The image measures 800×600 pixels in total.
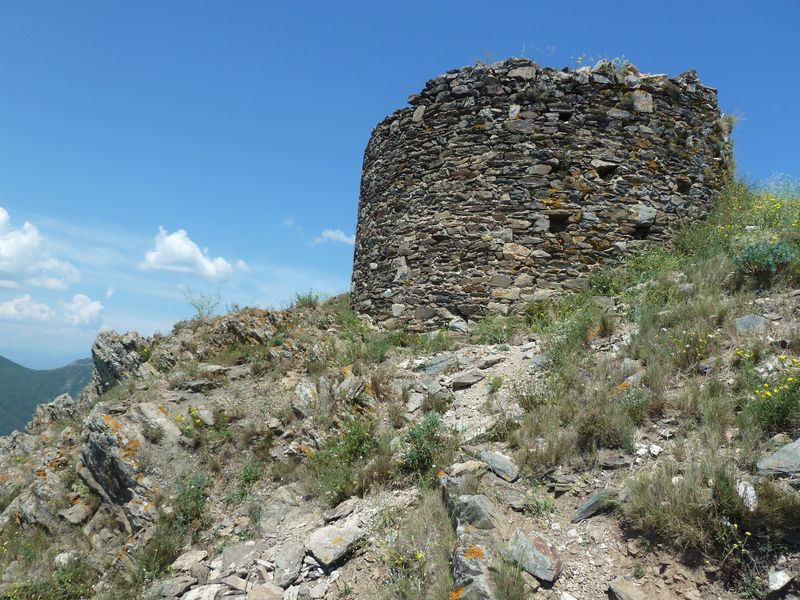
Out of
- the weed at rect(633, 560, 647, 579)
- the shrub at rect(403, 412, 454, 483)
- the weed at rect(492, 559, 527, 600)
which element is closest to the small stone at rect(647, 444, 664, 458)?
the weed at rect(633, 560, 647, 579)

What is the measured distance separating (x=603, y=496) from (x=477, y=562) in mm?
1200

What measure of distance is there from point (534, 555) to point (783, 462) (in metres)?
1.92

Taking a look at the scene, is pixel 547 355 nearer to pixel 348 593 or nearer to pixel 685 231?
pixel 348 593

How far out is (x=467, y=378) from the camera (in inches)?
273

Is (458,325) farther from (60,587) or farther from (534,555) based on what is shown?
(60,587)

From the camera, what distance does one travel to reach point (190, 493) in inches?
238

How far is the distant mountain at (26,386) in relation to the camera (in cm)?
12375

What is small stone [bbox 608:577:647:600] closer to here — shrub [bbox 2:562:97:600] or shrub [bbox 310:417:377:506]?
shrub [bbox 310:417:377:506]

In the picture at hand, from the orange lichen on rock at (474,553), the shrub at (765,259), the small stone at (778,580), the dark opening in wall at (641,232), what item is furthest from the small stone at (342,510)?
the dark opening in wall at (641,232)

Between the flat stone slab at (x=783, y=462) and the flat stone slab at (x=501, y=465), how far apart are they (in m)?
1.88

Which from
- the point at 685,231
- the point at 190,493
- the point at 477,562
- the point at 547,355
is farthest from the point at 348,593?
the point at 685,231

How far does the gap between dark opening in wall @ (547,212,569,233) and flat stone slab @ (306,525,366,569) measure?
Result: 21.2ft

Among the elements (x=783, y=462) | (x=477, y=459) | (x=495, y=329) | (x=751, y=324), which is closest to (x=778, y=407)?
(x=783, y=462)

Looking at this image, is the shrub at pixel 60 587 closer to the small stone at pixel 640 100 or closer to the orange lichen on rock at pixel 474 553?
the orange lichen on rock at pixel 474 553
